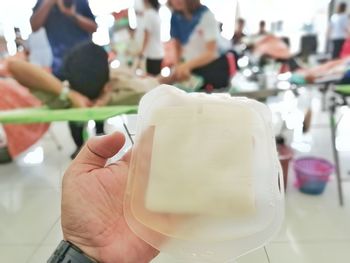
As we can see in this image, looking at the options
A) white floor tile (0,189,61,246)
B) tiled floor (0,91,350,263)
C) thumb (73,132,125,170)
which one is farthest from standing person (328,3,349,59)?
thumb (73,132,125,170)

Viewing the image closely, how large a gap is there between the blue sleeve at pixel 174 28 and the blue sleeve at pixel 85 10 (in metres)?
0.53

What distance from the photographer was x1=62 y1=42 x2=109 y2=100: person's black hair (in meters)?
1.70

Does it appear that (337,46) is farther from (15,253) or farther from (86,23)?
(15,253)

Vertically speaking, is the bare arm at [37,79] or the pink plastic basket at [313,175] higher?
the bare arm at [37,79]

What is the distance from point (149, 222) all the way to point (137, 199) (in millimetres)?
46

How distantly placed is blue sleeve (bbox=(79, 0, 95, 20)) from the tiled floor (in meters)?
1.06

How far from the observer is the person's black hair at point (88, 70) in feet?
5.58

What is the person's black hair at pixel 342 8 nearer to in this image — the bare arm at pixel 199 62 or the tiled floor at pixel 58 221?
the tiled floor at pixel 58 221

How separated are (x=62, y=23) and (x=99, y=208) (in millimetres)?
1727

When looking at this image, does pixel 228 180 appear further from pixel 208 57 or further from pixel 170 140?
pixel 208 57

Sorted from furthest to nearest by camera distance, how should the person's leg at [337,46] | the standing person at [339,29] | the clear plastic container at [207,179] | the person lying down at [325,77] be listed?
1. the standing person at [339,29]
2. the person's leg at [337,46]
3. the person lying down at [325,77]
4. the clear plastic container at [207,179]

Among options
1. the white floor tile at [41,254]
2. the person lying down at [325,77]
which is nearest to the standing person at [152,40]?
the person lying down at [325,77]

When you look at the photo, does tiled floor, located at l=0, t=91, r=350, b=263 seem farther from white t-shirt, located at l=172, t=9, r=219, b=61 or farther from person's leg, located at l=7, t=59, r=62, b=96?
white t-shirt, located at l=172, t=9, r=219, b=61

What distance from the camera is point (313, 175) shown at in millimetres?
1667
